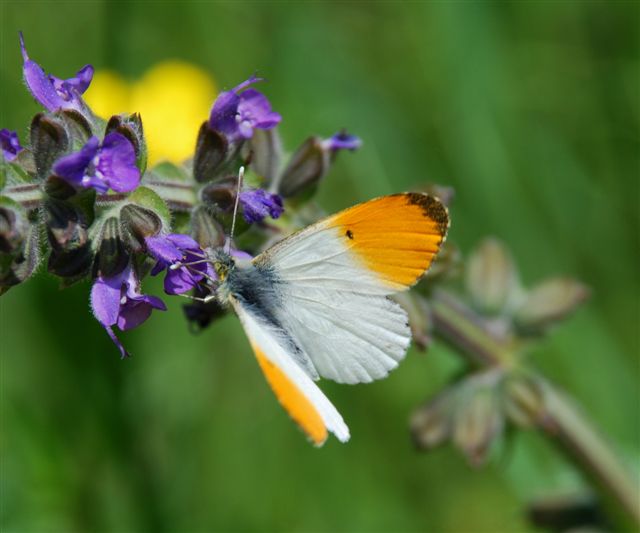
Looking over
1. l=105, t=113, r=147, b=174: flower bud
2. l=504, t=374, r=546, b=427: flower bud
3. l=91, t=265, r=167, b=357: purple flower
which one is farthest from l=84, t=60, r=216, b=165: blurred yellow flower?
l=91, t=265, r=167, b=357: purple flower

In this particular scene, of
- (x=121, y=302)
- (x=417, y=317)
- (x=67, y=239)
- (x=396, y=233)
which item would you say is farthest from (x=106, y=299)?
(x=417, y=317)

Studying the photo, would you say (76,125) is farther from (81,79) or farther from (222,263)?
(222,263)

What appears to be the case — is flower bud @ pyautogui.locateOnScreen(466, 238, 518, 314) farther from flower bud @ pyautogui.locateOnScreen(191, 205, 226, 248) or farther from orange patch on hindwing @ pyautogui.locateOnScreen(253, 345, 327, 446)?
orange patch on hindwing @ pyautogui.locateOnScreen(253, 345, 327, 446)

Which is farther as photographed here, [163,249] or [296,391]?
[163,249]

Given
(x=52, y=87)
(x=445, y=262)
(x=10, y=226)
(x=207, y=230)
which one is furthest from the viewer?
(x=445, y=262)

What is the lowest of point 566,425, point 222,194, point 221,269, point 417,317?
point 566,425

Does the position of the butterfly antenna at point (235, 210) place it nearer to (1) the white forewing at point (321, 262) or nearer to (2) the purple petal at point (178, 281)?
(1) the white forewing at point (321, 262)
